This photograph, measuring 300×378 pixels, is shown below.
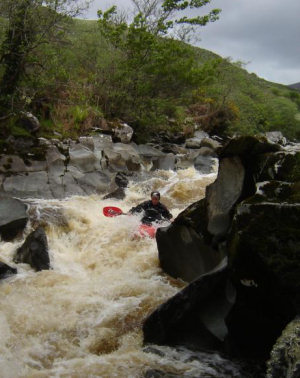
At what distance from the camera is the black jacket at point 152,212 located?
8383mm

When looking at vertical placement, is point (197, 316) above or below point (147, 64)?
below

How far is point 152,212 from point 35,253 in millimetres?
2783

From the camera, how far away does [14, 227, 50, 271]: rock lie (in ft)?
21.3

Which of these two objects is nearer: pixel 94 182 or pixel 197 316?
pixel 197 316

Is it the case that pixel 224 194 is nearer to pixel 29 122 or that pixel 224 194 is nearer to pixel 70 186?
pixel 70 186

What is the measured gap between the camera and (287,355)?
341 centimetres

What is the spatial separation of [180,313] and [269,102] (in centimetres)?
2768

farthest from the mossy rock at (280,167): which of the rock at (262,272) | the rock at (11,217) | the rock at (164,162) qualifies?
the rock at (164,162)

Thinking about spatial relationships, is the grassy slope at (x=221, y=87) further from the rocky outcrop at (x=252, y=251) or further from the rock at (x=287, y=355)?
the rock at (x=287, y=355)

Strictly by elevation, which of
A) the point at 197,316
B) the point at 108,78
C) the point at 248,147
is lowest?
the point at 197,316

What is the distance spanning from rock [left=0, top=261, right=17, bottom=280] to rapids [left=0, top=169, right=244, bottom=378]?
126 millimetres

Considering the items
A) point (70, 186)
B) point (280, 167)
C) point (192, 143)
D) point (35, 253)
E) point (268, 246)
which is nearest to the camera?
point (268, 246)

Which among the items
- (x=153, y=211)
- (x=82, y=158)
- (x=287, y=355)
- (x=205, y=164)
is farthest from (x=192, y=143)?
(x=287, y=355)

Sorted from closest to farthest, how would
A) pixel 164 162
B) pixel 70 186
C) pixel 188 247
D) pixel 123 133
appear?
1. pixel 188 247
2. pixel 70 186
3. pixel 164 162
4. pixel 123 133
